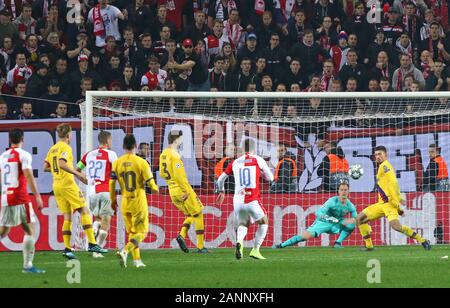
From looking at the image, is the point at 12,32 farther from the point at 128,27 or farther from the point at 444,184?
the point at 444,184

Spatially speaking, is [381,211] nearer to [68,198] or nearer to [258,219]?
[258,219]

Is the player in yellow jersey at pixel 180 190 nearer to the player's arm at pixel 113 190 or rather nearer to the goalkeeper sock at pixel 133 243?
the player's arm at pixel 113 190

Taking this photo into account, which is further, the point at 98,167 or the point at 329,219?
the point at 329,219

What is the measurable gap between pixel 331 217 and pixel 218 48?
5.09 meters

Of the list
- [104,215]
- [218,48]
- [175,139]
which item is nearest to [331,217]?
[175,139]

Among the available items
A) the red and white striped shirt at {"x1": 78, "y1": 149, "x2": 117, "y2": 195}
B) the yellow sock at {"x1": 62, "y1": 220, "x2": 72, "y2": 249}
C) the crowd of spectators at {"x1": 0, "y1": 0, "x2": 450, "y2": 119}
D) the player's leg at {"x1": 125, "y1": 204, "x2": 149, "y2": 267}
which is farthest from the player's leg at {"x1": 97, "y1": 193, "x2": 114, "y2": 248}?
the crowd of spectators at {"x1": 0, "y1": 0, "x2": 450, "y2": 119}

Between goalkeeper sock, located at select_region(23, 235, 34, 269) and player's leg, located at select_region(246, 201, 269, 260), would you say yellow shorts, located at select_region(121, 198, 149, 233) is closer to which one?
goalkeeper sock, located at select_region(23, 235, 34, 269)

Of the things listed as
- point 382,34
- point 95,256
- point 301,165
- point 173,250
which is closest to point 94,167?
point 95,256

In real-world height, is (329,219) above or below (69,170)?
below

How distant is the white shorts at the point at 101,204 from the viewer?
61.3 feet

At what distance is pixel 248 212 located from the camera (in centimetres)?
1764

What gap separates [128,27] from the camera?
2386 cm

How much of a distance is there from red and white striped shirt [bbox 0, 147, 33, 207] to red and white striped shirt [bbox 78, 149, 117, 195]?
365cm

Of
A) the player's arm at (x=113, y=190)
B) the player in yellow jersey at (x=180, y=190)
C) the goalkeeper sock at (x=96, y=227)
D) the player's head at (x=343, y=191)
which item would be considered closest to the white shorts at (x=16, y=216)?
the player's arm at (x=113, y=190)
